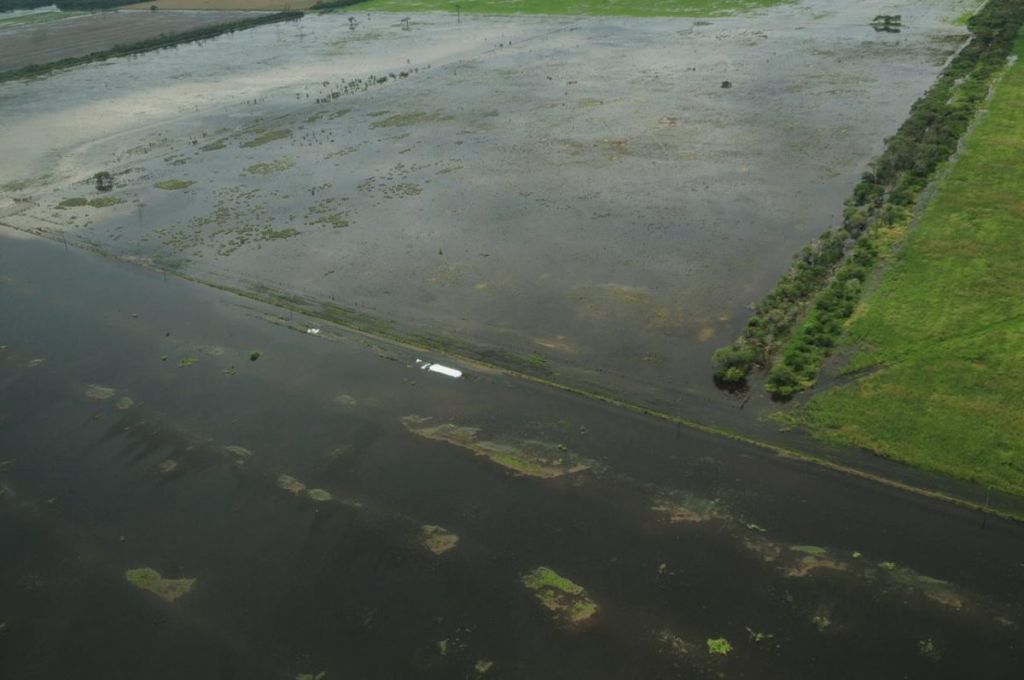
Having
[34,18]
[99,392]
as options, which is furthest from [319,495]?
[34,18]

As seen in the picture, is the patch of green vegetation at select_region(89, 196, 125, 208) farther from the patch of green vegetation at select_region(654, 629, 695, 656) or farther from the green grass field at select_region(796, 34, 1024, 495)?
the patch of green vegetation at select_region(654, 629, 695, 656)

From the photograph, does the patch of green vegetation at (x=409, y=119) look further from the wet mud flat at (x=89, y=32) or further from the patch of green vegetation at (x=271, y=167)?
the wet mud flat at (x=89, y=32)

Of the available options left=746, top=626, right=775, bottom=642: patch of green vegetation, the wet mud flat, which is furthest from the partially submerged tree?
left=746, top=626, right=775, bottom=642: patch of green vegetation

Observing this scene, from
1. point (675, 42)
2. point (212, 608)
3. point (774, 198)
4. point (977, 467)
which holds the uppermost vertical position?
point (675, 42)

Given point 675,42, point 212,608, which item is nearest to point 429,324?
point 212,608

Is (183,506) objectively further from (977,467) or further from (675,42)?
(675,42)

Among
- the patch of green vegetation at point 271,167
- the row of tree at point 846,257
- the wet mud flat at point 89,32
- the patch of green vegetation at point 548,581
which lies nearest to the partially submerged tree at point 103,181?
the patch of green vegetation at point 271,167

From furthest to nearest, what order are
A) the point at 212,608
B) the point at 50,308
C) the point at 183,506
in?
the point at 50,308 < the point at 183,506 < the point at 212,608
